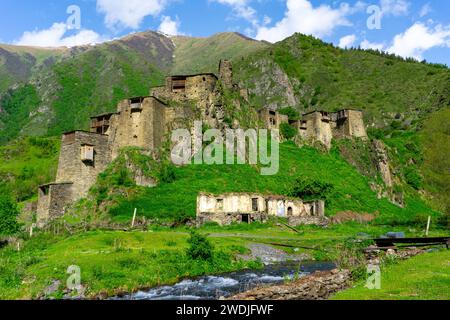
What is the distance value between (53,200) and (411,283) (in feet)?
171

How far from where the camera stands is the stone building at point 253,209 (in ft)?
180

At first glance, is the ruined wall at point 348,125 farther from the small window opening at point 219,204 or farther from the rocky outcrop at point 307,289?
the rocky outcrop at point 307,289

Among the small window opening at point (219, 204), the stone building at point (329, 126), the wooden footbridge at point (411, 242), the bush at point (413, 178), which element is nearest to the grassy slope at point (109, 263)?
the wooden footbridge at point (411, 242)

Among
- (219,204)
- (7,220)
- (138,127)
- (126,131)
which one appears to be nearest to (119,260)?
(7,220)

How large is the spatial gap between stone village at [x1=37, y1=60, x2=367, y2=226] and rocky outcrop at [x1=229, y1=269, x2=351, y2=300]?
32730 mm

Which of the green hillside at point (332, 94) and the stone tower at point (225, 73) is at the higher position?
the green hillside at point (332, 94)

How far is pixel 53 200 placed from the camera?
62.4 m

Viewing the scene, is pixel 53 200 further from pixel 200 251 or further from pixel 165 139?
pixel 200 251

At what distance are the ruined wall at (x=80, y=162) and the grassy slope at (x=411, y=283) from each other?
47.6 metres

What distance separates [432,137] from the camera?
6078 centimetres
